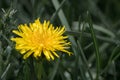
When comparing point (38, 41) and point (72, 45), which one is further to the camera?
point (72, 45)

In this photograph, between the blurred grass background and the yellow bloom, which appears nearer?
the yellow bloom

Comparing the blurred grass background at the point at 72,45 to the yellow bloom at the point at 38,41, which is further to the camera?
the blurred grass background at the point at 72,45

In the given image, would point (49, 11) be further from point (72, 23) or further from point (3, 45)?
point (3, 45)

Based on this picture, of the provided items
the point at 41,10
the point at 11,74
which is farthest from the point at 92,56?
the point at 11,74

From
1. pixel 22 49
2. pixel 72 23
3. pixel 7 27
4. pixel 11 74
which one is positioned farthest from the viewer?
pixel 72 23
